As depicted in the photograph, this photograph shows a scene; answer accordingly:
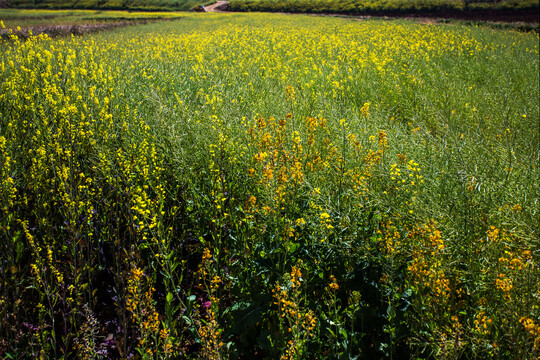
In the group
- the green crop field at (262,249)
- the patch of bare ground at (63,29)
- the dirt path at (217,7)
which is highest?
the dirt path at (217,7)

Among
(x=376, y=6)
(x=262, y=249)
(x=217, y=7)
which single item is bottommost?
(x=262, y=249)

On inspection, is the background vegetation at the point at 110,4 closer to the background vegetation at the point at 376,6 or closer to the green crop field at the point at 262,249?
the green crop field at the point at 262,249

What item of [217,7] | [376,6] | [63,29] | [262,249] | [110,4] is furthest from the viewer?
[217,7]

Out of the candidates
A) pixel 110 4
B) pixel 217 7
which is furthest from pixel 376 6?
pixel 110 4

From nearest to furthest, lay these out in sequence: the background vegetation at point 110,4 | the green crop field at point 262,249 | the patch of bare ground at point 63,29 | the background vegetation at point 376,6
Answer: the green crop field at point 262,249 → the patch of bare ground at point 63,29 → the background vegetation at point 110,4 → the background vegetation at point 376,6

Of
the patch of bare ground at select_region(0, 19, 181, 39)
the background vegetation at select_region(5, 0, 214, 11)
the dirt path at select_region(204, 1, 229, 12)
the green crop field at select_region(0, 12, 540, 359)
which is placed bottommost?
the green crop field at select_region(0, 12, 540, 359)

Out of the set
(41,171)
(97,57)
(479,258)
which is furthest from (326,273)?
(97,57)

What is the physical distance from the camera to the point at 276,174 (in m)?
2.16

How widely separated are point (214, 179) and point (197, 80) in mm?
3401

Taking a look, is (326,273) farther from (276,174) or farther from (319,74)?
(319,74)

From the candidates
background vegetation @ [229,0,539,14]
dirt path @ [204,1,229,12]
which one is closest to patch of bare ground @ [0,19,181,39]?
background vegetation @ [229,0,539,14]

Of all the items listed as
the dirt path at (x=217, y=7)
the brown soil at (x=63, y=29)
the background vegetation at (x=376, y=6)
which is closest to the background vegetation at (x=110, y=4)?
the brown soil at (x=63, y=29)

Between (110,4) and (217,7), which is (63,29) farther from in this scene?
(217,7)

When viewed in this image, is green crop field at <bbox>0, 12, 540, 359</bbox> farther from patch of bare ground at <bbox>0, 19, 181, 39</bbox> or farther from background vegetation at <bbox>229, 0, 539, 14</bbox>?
background vegetation at <bbox>229, 0, 539, 14</bbox>
